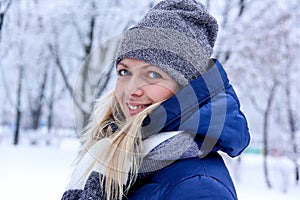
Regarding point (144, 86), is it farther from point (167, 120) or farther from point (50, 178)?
point (50, 178)

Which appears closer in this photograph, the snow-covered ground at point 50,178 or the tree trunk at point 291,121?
the snow-covered ground at point 50,178

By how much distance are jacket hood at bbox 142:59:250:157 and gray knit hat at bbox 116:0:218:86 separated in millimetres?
63

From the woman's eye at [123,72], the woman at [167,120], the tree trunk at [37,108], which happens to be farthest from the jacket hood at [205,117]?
the tree trunk at [37,108]

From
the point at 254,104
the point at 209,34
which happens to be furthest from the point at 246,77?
the point at 209,34

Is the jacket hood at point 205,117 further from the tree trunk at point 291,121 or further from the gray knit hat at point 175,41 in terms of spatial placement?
the tree trunk at point 291,121

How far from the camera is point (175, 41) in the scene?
1.21 metres

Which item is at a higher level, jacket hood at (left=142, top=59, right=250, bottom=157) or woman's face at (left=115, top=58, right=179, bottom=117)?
woman's face at (left=115, top=58, right=179, bottom=117)

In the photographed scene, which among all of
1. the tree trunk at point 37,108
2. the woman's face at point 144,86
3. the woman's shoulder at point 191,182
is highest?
the woman's face at point 144,86

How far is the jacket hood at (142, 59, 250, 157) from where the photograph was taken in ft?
3.57

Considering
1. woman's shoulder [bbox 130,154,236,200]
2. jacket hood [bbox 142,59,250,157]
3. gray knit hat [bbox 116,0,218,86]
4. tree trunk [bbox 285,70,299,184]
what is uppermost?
gray knit hat [bbox 116,0,218,86]

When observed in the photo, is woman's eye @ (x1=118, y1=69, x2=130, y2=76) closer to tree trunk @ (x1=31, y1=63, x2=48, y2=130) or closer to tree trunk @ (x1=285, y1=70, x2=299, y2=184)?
tree trunk @ (x1=285, y1=70, x2=299, y2=184)

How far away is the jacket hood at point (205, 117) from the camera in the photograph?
1088 millimetres

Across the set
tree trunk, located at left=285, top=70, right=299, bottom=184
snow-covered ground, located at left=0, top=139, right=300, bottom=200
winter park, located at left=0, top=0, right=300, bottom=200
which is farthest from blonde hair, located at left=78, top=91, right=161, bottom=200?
tree trunk, located at left=285, top=70, right=299, bottom=184

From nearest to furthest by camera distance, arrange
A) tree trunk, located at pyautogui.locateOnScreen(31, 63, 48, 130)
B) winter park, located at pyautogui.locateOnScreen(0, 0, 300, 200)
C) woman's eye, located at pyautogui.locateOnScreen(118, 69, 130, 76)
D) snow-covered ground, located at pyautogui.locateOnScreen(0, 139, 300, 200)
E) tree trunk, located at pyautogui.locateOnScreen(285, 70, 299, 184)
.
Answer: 1. woman's eye, located at pyautogui.locateOnScreen(118, 69, 130, 76)
2. snow-covered ground, located at pyautogui.locateOnScreen(0, 139, 300, 200)
3. winter park, located at pyautogui.locateOnScreen(0, 0, 300, 200)
4. tree trunk, located at pyautogui.locateOnScreen(285, 70, 299, 184)
5. tree trunk, located at pyautogui.locateOnScreen(31, 63, 48, 130)
